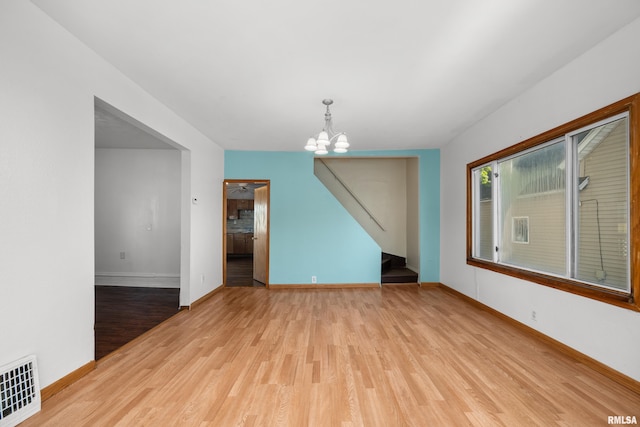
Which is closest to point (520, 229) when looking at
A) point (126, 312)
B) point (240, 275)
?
point (126, 312)

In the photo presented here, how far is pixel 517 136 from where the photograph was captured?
11.0 ft

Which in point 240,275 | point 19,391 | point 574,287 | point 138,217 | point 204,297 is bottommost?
point 240,275

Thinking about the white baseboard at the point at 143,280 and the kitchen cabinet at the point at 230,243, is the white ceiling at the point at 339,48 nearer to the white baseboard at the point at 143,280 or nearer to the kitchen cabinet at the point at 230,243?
the white baseboard at the point at 143,280

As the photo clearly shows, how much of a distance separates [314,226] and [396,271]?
6.87ft

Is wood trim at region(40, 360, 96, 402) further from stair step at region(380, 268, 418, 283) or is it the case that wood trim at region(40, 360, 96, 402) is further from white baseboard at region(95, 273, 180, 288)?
stair step at region(380, 268, 418, 283)

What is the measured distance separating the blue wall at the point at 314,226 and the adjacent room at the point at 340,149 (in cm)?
95

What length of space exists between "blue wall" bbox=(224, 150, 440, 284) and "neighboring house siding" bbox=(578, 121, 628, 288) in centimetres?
297

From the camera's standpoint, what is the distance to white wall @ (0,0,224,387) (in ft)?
5.79

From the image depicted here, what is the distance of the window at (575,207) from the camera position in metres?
2.21

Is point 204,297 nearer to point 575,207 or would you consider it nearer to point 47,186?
point 47,186

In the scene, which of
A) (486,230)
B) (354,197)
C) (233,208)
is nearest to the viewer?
(486,230)

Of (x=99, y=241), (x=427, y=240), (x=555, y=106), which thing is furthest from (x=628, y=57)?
(x=99, y=241)

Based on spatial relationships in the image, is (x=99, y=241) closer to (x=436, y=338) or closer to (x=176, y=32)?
(x=176, y=32)

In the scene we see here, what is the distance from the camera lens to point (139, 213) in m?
5.54
